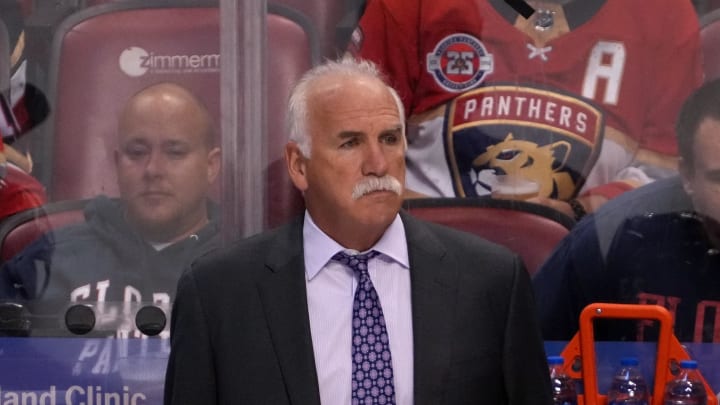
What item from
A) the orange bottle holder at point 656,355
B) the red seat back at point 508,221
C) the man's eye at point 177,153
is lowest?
the orange bottle holder at point 656,355

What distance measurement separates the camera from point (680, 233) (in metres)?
3.36

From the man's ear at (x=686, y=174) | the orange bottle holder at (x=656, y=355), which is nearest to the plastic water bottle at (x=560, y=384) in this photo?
the orange bottle holder at (x=656, y=355)

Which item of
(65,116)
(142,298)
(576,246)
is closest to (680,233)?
(576,246)

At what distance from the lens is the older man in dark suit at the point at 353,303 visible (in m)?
2.75

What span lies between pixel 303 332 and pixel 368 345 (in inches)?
5.5

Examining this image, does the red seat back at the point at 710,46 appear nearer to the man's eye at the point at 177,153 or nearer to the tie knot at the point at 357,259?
the tie knot at the point at 357,259

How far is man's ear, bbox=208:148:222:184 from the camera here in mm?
3354

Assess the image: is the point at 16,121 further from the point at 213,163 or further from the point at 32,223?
the point at 213,163

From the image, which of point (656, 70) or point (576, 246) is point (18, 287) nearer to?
point (576, 246)

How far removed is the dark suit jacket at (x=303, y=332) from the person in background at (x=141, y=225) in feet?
1.72

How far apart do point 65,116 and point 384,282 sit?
3.32 ft

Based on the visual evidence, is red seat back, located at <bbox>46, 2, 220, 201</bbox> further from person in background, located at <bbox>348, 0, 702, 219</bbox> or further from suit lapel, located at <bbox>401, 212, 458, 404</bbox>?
suit lapel, located at <bbox>401, 212, 458, 404</bbox>

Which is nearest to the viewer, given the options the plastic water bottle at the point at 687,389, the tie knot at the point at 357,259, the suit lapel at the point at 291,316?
the suit lapel at the point at 291,316

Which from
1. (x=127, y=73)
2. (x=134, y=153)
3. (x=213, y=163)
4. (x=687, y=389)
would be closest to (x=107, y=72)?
(x=127, y=73)
